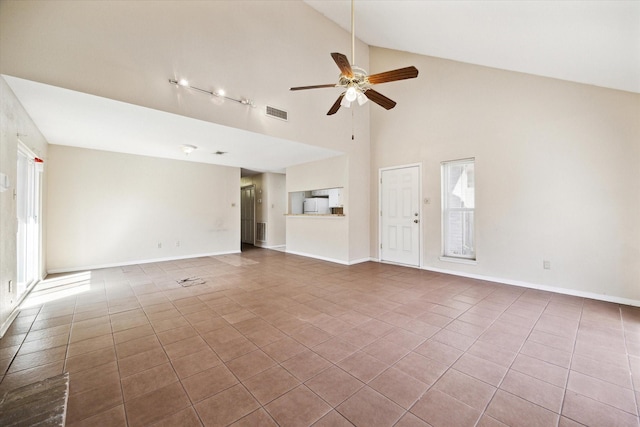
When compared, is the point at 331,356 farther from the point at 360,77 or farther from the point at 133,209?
the point at 133,209

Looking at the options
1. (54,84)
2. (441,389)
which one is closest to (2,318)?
(54,84)

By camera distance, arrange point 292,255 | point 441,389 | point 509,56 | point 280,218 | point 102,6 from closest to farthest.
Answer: point 441,389, point 102,6, point 509,56, point 292,255, point 280,218

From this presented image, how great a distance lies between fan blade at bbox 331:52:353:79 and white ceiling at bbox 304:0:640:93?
5.43 feet

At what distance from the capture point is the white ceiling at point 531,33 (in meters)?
2.29

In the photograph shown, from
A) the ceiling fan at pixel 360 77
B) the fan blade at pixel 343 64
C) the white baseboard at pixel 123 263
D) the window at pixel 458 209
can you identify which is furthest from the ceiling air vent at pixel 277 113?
the white baseboard at pixel 123 263

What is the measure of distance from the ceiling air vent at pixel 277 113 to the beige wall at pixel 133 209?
322 cm

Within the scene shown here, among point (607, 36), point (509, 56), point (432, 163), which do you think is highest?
point (509, 56)

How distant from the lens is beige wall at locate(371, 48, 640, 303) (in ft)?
10.4

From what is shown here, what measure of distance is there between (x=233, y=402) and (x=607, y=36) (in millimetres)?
4303

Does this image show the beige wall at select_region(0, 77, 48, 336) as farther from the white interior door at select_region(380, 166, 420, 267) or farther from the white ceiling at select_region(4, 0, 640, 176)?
the white interior door at select_region(380, 166, 420, 267)

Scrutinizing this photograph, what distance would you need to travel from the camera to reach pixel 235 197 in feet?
23.1

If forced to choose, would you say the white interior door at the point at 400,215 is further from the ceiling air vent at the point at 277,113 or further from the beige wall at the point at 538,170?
the ceiling air vent at the point at 277,113

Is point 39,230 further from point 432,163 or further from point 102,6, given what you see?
point 432,163

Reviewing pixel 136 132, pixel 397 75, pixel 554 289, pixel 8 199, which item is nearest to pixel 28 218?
pixel 8 199
